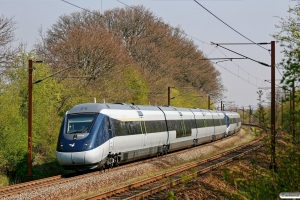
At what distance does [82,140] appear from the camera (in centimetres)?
2148

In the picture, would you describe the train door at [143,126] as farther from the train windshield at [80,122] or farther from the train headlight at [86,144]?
the train headlight at [86,144]

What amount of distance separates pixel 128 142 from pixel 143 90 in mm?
31085

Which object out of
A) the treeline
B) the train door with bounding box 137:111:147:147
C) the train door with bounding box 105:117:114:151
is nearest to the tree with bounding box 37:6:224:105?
Result: the treeline

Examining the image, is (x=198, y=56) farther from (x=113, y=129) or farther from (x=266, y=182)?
(x=266, y=182)

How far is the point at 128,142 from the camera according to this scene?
24906 millimetres

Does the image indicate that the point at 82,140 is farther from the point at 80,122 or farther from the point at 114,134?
the point at 114,134

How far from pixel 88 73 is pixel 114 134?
26.6m

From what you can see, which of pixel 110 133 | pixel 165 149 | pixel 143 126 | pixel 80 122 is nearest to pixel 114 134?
pixel 110 133

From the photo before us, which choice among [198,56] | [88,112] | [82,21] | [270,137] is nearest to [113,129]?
[88,112]

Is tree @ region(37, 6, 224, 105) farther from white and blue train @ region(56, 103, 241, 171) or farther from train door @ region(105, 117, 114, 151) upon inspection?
train door @ region(105, 117, 114, 151)

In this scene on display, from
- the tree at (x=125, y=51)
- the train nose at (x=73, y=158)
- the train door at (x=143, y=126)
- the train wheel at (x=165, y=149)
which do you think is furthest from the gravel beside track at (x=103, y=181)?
the tree at (x=125, y=51)

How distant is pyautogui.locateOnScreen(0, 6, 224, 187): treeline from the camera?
104 feet

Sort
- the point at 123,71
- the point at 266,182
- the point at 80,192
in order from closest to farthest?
the point at 266,182 < the point at 80,192 < the point at 123,71

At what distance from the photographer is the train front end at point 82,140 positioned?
21328 mm
